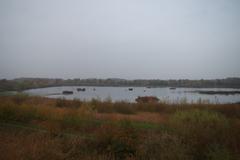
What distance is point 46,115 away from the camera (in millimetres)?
12320

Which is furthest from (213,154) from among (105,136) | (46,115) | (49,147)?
(46,115)

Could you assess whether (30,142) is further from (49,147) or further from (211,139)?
(211,139)

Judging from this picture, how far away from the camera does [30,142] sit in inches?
240

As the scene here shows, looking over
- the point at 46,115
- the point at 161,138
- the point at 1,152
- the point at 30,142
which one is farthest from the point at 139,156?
the point at 46,115

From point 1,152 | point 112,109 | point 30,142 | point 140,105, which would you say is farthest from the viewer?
point 140,105

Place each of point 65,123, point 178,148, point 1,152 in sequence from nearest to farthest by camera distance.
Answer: point 1,152 < point 178,148 < point 65,123

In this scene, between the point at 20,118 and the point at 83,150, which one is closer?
the point at 83,150

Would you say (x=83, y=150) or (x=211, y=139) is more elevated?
(x=211, y=139)

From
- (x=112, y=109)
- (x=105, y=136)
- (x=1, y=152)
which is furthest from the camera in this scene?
(x=112, y=109)

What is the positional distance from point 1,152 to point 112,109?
12.9 m

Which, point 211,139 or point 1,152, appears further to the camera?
point 211,139

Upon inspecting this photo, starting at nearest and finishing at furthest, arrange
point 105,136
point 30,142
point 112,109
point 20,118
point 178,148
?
point 178,148 → point 30,142 → point 105,136 → point 20,118 → point 112,109

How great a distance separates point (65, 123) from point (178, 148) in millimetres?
6343

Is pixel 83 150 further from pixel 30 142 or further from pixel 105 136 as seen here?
pixel 30 142
